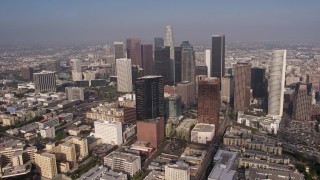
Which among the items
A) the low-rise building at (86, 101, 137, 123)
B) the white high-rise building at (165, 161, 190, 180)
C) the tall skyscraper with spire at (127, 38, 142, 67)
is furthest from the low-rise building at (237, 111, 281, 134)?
the tall skyscraper with spire at (127, 38, 142, 67)

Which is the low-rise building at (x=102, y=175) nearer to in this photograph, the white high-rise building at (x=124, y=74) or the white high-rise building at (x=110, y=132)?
the white high-rise building at (x=110, y=132)

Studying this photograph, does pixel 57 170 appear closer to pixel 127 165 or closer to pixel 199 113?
pixel 127 165

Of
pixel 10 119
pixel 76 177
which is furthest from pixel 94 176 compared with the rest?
pixel 10 119

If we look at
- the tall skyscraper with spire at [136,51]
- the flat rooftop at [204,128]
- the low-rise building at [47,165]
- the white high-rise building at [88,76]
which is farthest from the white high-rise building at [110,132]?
the white high-rise building at [88,76]

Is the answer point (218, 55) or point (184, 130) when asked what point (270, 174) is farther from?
point (218, 55)

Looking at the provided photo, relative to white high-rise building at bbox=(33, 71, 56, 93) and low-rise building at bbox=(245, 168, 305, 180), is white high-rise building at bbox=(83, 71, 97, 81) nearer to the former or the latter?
white high-rise building at bbox=(33, 71, 56, 93)

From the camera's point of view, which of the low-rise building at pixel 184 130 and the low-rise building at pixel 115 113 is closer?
the low-rise building at pixel 184 130

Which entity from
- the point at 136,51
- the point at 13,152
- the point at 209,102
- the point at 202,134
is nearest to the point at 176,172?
the point at 202,134
